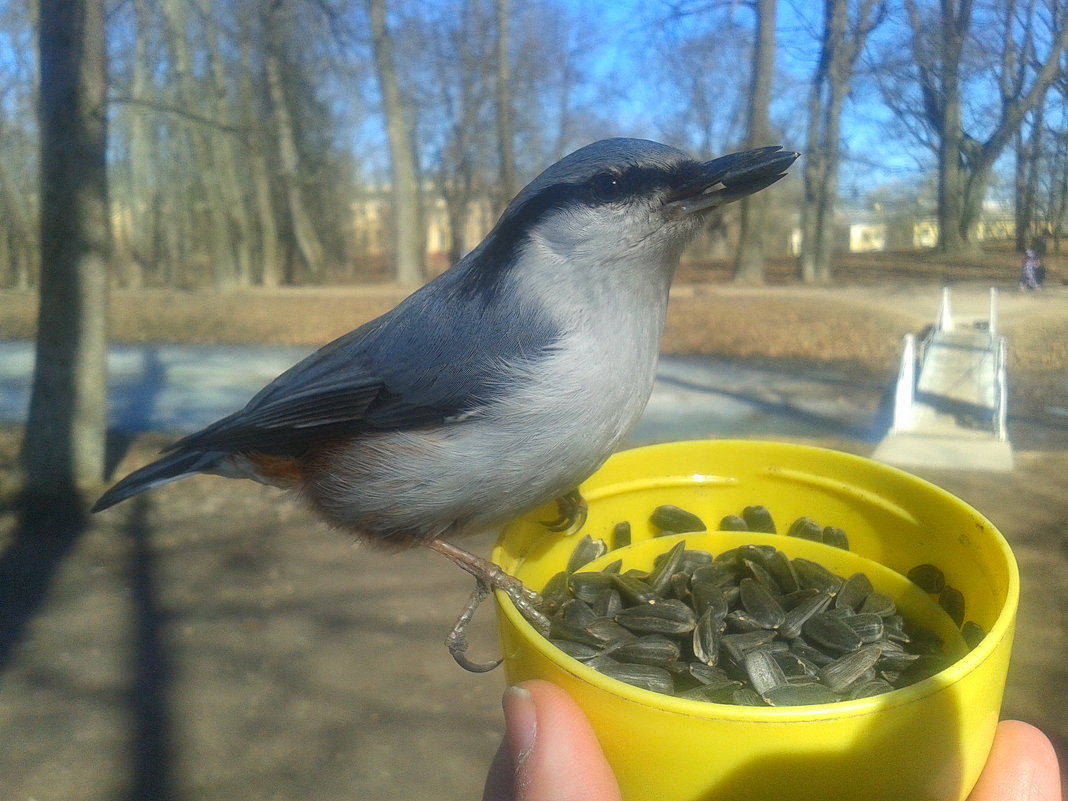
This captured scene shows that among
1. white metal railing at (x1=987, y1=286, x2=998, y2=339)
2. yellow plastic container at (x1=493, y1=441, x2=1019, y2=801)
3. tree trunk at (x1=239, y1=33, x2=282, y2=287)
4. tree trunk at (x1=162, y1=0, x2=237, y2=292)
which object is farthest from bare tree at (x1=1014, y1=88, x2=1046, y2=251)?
tree trunk at (x1=162, y1=0, x2=237, y2=292)

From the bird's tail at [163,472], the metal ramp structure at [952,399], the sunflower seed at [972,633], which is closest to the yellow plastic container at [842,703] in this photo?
the sunflower seed at [972,633]

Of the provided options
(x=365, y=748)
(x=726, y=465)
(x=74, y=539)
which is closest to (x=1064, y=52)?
(x=726, y=465)

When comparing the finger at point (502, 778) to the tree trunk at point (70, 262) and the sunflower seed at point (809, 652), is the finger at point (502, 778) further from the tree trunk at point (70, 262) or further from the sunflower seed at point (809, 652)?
the tree trunk at point (70, 262)

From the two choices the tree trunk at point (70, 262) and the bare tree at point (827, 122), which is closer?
the bare tree at point (827, 122)

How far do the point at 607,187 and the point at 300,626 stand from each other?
194 centimetres

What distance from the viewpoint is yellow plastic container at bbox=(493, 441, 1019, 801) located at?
26.5 inches

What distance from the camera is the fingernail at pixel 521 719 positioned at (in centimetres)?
78

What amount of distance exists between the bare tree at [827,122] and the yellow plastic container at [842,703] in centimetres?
174

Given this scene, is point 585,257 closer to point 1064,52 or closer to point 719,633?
point 719,633

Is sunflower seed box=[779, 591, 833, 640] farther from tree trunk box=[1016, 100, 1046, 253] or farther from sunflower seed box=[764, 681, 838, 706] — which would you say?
tree trunk box=[1016, 100, 1046, 253]

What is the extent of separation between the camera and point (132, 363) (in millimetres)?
3295

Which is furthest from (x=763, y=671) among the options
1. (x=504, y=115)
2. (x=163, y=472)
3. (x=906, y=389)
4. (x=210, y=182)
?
(x=210, y=182)

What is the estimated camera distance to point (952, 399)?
2.31 m

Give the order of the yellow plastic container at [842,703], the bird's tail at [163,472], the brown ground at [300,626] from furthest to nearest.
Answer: the brown ground at [300,626], the bird's tail at [163,472], the yellow plastic container at [842,703]
